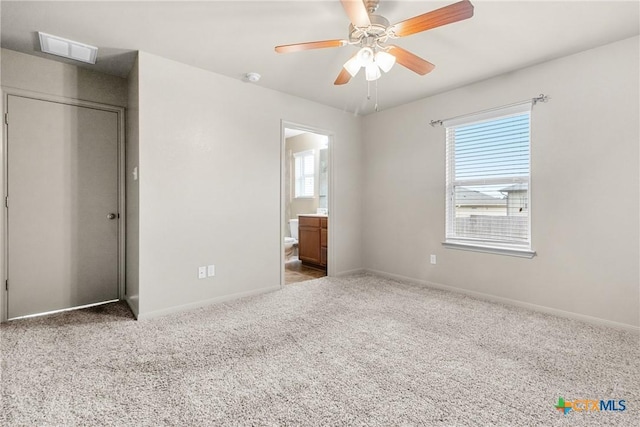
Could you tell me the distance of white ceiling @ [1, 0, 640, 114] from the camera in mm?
2119

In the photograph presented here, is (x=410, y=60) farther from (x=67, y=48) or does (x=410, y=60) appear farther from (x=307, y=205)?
(x=307, y=205)

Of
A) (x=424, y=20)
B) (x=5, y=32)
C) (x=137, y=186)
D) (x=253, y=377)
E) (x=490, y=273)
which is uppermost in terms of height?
(x=5, y=32)

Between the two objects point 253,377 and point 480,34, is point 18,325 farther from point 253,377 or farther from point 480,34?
point 480,34

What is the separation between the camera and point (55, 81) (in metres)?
2.90

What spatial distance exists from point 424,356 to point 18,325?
328 cm

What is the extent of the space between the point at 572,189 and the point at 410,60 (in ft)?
6.36

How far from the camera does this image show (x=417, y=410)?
1550 mm

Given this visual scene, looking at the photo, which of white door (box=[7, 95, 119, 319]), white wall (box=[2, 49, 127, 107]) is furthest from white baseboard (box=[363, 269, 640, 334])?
white wall (box=[2, 49, 127, 107])

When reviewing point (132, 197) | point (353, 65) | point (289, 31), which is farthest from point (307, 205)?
point (353, 65)

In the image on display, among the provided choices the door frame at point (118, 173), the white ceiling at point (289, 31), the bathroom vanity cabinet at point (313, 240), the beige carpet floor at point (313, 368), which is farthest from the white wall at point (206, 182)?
the bathroom vanity cabinet at point (313, 240)

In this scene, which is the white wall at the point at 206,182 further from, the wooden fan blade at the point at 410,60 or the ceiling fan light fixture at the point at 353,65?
the wooden fan blade at the point at 410,60

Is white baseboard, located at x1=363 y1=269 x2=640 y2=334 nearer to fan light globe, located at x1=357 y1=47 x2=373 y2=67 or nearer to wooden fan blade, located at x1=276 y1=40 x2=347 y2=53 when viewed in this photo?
fan light globe, located at x1=357 y1=47 x2=373 y2=67

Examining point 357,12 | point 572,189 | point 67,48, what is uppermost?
point 67,48

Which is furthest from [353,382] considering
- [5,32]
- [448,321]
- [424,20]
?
[5,32]
